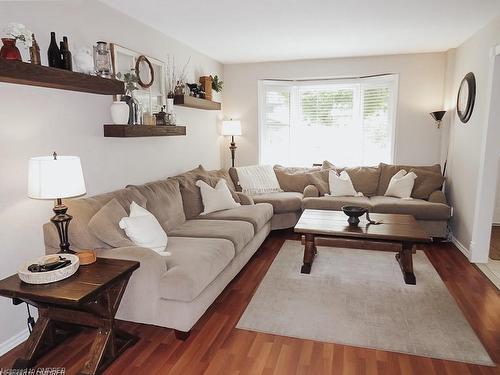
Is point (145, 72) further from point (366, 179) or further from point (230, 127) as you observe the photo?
point (366, 179)

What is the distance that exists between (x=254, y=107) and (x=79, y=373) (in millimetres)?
4463

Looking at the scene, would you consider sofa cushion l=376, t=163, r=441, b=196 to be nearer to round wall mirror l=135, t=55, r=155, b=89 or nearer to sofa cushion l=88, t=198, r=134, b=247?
round wall mirror l=135, t=55, r=155, b=89

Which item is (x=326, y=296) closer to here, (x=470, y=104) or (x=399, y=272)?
(x=399, y=272)

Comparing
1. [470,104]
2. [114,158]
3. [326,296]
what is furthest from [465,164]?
[114,158]

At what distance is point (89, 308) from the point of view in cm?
206

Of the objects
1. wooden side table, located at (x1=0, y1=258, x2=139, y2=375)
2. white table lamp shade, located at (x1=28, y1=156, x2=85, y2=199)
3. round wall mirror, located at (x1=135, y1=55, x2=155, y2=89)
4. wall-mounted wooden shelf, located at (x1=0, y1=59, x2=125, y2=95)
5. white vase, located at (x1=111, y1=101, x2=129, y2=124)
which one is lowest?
wooden side table, located at (x1=0, y1=258, x2=139, y2=375)

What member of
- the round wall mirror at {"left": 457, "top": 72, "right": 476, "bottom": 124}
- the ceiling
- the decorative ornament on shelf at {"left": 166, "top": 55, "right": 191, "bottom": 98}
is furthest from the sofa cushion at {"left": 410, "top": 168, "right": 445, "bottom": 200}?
the decorative ornament on shelf at {"left": 166, "top": 55, "right": 191, "bottom": 98}

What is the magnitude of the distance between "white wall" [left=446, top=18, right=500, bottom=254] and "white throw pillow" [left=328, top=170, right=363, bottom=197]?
1201 millimetres

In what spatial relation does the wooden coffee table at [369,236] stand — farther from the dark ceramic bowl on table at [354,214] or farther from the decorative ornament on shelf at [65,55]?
the decorative ornament on shelf at [65,55]

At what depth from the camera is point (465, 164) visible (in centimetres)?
409

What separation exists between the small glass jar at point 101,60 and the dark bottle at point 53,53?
36 centimetres

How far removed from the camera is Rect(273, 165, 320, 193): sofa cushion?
5066 millimetres

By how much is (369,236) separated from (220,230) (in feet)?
4.46

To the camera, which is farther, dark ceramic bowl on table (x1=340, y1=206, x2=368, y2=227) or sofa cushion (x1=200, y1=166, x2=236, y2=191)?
sofa cushion (x1=200, y1=166, x2=236, y2=191)
